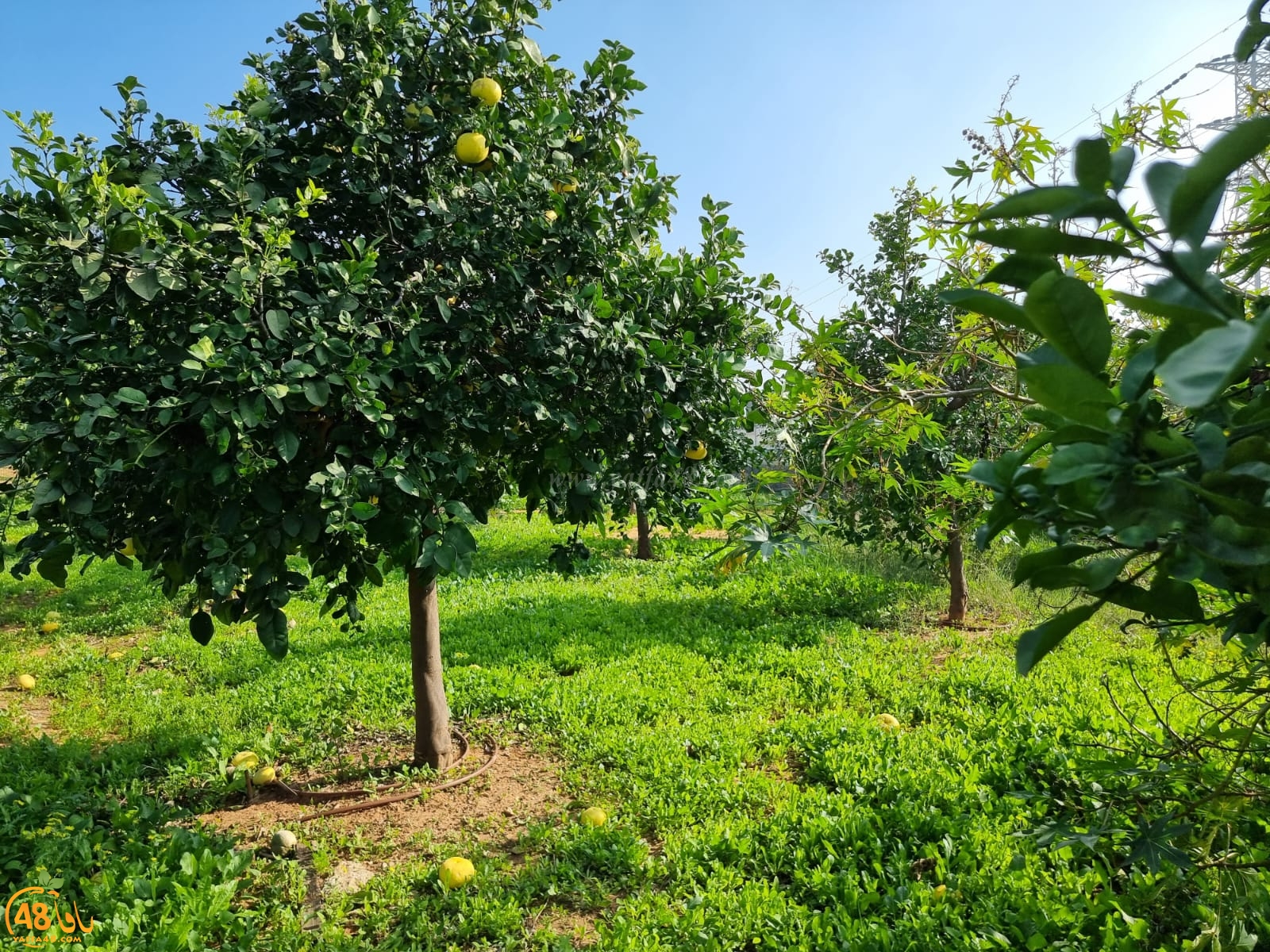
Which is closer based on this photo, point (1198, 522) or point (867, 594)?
point (1198, 522)

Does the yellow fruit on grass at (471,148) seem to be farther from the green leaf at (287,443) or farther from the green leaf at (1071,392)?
the green leaf at (1071,392)

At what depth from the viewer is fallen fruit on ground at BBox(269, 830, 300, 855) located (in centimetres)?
281

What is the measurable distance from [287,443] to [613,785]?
2.18 meters

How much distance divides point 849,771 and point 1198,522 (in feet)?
10.2

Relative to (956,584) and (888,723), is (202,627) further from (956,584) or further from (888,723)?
(956,584)

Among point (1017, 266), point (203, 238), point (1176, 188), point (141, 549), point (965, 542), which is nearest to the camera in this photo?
point (1176, 188)

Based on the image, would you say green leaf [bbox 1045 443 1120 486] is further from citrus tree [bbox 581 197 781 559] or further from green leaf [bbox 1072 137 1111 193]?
citrus tree [bbox 581 197 781 559]

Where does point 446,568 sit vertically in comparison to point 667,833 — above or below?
above

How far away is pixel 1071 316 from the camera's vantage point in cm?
45

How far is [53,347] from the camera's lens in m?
1.86

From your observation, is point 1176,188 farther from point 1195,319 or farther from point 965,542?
point 965,542

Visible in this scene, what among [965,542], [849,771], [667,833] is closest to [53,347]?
[667,833]

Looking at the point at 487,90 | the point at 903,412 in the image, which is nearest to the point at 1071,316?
the point at 903,412

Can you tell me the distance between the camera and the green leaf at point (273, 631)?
1.91m
